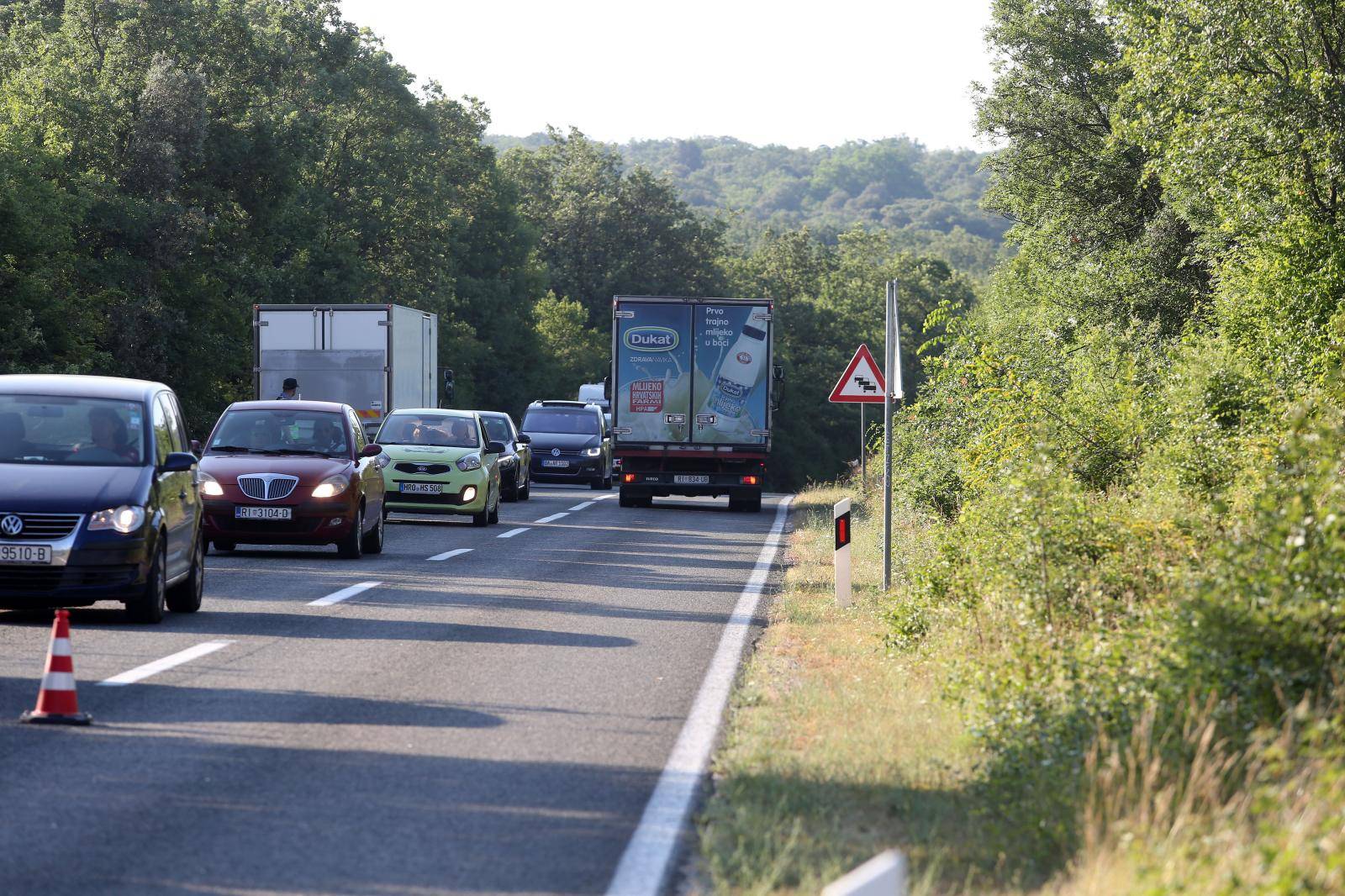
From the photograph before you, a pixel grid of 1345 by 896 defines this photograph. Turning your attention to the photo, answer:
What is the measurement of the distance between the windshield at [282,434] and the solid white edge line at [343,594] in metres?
3.30

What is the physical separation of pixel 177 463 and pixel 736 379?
18448mm

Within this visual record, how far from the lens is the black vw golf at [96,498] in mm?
11258

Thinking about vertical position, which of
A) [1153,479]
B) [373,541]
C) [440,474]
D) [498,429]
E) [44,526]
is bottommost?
[373,541]

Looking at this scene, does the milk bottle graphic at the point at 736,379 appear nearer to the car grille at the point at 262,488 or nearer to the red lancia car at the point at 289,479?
the red lancia car at the point at 289,479

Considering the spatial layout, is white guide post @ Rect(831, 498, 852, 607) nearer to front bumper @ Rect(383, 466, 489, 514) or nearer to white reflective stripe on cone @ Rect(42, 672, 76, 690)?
white reflective stripe on cone @ Rect(42, 672, 76, 690)

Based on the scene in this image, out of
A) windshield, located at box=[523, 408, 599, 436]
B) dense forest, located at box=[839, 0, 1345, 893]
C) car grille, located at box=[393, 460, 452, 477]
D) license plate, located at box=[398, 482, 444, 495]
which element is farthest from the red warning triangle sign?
windshield, located at box=[523, 408, 599, 436]

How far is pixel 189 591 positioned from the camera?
1268 centimetres

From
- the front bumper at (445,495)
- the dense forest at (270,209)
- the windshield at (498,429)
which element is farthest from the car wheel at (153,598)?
the dense forest at (270,209)

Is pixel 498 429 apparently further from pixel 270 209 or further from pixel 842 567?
pixel 270 209

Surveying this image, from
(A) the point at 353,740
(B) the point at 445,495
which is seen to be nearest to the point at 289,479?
(B) the point at 445,495

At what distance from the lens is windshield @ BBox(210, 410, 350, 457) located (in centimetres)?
1839

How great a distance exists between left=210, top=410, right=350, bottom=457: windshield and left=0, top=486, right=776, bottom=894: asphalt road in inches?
118

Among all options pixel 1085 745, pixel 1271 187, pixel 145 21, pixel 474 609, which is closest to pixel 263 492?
pixel 474 609

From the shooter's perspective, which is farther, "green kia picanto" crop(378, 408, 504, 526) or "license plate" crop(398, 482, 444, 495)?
"license plate" crop(398, 482, 444, 495)
